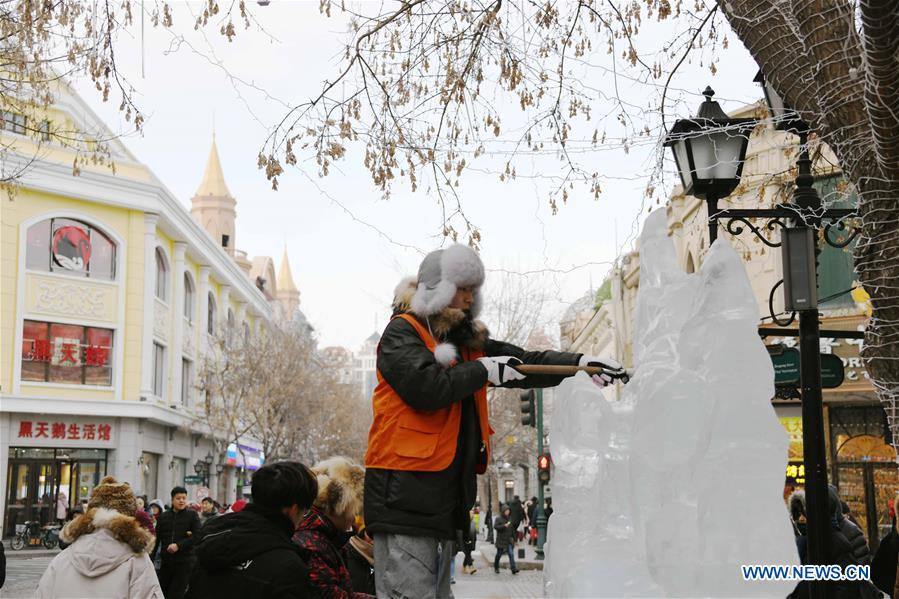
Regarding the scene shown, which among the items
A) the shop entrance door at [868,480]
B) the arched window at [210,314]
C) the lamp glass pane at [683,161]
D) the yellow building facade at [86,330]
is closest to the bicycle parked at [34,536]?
the yellow building facade at [86,330]

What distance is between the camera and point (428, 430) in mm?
3697

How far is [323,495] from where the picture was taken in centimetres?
437

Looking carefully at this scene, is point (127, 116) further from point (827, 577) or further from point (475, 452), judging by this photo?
point (827, 577)

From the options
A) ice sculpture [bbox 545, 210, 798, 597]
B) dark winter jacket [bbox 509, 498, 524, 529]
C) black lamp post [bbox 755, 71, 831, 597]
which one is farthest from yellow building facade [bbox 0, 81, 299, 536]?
ice sculpture [bbox 545, 210, 798, 597]

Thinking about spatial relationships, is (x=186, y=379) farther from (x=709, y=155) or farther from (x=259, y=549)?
(x=259, y=549)

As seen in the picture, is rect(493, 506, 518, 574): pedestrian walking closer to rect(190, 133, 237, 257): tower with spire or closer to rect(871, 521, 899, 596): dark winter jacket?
rect(871, 521, 899, 596): dark winter jacket

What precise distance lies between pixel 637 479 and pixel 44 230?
118ft

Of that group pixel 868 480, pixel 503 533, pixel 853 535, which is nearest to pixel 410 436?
pixel 853 535

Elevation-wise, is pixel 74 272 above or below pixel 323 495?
above

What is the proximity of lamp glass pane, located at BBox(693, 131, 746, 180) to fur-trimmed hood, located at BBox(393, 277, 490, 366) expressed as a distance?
3483mm

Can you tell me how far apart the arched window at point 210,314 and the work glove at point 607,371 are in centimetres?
4672

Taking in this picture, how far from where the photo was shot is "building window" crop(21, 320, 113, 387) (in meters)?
34.7

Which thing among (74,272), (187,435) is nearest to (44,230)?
(74,272)

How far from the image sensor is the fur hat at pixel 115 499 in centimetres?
578
